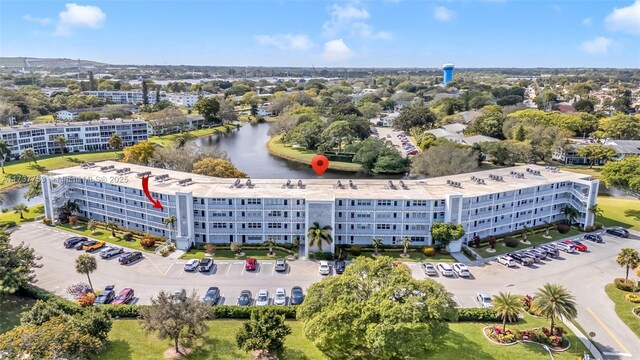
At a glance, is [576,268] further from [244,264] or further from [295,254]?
[244,264]

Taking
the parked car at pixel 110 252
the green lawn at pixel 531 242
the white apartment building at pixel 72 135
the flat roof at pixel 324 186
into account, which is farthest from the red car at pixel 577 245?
the white apartment building at pixel 72 135

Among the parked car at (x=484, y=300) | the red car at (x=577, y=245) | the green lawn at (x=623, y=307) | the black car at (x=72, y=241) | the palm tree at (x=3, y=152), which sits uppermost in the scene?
the palm tree at (x=3, y=152)

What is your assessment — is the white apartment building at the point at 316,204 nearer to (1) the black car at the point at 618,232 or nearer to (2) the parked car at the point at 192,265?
(1) the black car at the point at 618,232

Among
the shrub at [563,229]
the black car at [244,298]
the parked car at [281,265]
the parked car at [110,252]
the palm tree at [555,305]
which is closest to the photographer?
the palm tree at [555,305]

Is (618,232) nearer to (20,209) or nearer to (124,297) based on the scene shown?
(124,297)

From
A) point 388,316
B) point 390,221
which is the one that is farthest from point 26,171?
point 388,316

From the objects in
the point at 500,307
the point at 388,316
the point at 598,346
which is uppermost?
the point at 388,316

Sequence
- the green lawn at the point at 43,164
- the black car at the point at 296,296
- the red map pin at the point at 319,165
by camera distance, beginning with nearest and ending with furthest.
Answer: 1. the black car at the point at 296,296
2. the green lawn at the point at 43,164
3. the red map pin at the point at 319,165

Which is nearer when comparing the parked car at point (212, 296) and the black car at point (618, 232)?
the parked car at point (212, 296)
